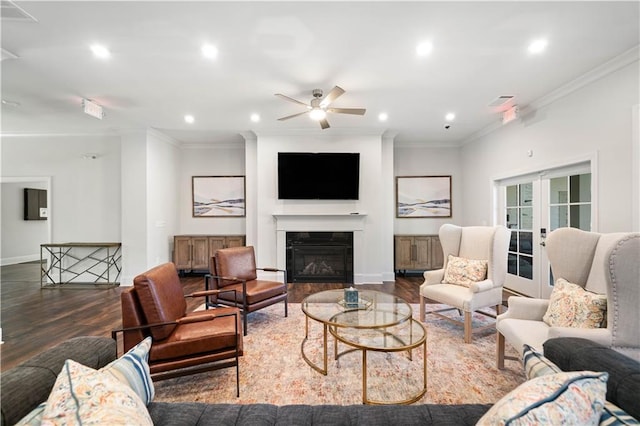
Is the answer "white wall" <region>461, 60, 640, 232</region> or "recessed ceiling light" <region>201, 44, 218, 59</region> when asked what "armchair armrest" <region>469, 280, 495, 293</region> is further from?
"recessed ceiling light" <region>201, 44, 218, 59</region>

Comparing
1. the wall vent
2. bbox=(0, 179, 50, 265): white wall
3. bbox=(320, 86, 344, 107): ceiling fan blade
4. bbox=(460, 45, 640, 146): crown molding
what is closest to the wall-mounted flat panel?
bbox=(0, 179, 50, 265): white wall

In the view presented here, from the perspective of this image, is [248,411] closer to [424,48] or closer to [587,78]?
[424,48]

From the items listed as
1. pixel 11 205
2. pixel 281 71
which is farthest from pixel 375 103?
pixel 11 205

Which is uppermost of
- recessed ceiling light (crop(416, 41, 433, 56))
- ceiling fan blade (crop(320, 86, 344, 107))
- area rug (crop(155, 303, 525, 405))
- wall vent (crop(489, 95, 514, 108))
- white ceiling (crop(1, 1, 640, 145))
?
white ceiling (crop(1, 1, 640, 145))

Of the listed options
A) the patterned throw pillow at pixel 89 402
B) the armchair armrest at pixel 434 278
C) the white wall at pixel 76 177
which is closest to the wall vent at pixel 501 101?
the armchair armrest at pixel 434 278

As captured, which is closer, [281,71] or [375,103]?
[281,71]

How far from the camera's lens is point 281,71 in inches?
116

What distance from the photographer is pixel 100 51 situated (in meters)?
2.56

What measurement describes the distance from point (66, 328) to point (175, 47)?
334 cm

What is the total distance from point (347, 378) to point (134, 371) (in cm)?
154

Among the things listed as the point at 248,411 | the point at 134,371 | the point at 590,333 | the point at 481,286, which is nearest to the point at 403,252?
the point at 481,286

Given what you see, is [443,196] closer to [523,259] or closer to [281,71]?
[523,259]

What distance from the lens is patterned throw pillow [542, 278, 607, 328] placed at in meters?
1.84

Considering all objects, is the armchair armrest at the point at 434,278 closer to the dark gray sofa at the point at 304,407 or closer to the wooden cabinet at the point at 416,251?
the dark gray sofa at the point at 304,407
